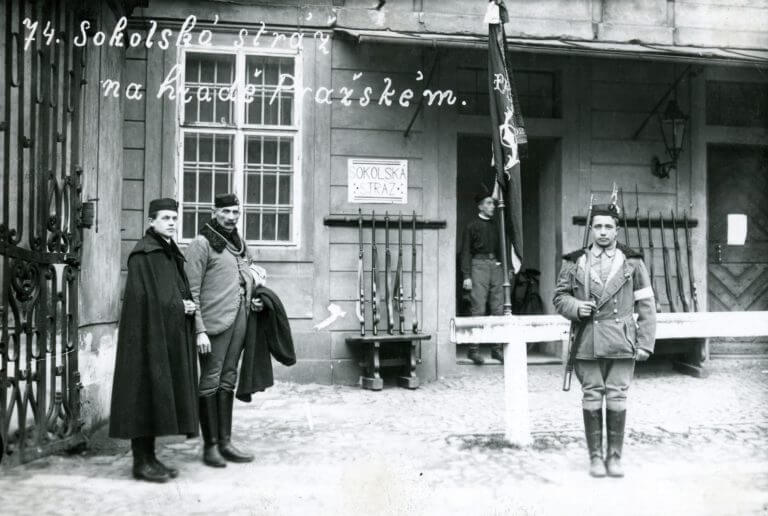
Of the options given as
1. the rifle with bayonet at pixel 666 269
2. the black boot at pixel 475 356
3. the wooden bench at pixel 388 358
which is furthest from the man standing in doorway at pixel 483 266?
the rifle with bayonet at pixel 666 269

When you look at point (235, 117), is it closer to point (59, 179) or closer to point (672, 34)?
point (59, 179)

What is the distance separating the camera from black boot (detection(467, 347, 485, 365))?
8.79 m

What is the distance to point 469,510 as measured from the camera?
415 centimetres

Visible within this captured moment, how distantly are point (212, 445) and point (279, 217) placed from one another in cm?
383

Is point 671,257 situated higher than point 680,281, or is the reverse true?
point 671,257

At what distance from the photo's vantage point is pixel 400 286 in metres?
8.35

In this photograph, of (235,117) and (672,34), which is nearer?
(235,117)

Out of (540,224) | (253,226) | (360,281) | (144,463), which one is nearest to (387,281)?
(360,281)

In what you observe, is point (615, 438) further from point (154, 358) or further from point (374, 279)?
point (374, 279)

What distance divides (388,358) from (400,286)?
2.70ft

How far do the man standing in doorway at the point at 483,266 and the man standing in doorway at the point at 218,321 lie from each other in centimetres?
414

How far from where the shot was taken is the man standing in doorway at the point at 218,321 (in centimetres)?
513

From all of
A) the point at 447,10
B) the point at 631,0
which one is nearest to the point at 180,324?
the point at 447,10

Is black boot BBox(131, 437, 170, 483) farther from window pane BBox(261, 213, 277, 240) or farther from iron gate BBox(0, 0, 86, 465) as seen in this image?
window pane BBox(261, 213, 277, 240)
